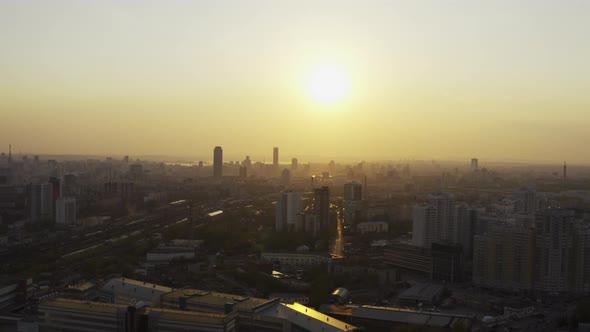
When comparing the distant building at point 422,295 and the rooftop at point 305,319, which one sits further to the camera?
the distant building at point 422,295

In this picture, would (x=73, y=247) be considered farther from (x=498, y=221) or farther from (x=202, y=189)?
(x=202, y=189)

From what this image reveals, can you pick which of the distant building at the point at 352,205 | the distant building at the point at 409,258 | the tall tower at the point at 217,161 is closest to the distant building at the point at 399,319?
the distant building at the point at 409,258

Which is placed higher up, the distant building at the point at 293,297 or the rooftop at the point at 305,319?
the rooftop at the point at 305,319

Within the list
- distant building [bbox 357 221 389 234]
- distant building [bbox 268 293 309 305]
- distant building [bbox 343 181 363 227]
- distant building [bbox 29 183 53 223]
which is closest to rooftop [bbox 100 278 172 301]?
distant building [bbox 268 293 309 305]

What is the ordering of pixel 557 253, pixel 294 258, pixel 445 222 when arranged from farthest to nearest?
pixel 445 222
pixel 294 258
pixel 557 253

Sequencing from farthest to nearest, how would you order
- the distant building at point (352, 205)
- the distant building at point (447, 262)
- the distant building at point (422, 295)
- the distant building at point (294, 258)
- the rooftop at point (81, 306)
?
the distant building at point (352, 205) → the distant building at point (294, 258) → the distant building at point (447, 262) → the distant building at point (422, 295) → the rooftop at point (81, 306)

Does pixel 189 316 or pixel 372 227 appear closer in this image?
pixel 189 316

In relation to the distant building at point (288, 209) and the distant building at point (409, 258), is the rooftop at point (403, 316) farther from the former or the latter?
the distant building at point (288, 209)

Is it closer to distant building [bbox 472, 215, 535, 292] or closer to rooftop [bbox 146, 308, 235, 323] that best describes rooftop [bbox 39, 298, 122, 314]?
rooftop [bbox 146, 308, 235, 323]

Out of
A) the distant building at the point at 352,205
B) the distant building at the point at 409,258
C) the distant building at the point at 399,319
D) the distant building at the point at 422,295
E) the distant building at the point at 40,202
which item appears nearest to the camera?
the distant building at the point at 399,319

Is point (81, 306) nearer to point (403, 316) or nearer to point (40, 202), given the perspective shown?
point (403, 316)

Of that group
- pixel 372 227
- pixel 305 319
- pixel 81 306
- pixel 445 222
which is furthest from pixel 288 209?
pixel 81 306

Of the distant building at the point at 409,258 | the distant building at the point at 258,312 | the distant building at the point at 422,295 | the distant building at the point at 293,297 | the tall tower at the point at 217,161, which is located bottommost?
the distant building at the point at 422,295
